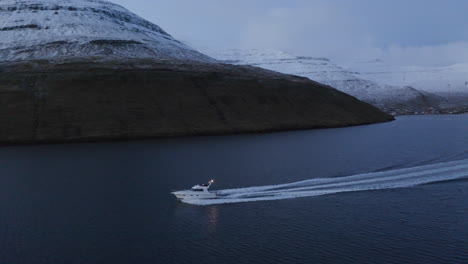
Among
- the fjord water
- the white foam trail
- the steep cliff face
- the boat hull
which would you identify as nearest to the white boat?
the boat hull

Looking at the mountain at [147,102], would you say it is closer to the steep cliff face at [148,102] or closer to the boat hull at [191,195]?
the steep cliff face at [148,102]

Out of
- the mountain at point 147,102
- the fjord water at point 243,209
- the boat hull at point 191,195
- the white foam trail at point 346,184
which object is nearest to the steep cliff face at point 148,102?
the mountain at point 147,102

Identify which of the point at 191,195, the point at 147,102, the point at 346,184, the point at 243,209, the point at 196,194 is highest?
the point at 147,102

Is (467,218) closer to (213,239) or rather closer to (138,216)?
(213,239)

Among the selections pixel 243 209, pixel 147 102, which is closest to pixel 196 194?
pixel 243 209

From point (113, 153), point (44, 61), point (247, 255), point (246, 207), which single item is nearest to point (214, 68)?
point (44, 61)

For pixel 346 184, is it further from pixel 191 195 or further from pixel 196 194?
pixel 191 195
